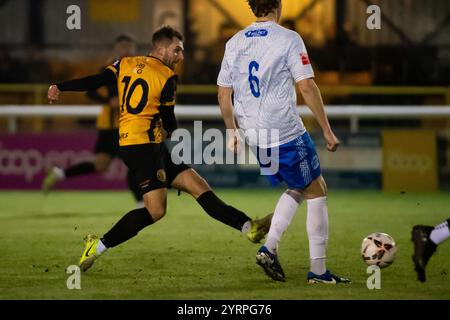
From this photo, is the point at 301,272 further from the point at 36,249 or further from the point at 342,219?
the point at 342,219

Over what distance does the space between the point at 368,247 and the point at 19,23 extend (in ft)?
40.9

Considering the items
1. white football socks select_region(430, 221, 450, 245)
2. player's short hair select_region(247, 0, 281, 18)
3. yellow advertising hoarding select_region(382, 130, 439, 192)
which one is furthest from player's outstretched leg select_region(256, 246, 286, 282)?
yellow advertising hoarding select_region(382, 130, 439, 192)

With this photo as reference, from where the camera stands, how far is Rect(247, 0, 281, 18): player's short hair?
314 inches

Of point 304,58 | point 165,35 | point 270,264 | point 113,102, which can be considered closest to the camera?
point 304,58

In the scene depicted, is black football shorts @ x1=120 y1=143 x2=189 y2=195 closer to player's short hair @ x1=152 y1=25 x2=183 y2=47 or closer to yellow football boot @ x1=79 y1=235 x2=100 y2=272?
yellow football boot @ x1=79 y1=235 x2=100 y2=272

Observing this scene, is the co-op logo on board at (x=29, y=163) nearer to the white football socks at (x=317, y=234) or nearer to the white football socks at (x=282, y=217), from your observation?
the white football socks at (x=282, y=217)

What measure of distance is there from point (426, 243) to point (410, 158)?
29.2 feet

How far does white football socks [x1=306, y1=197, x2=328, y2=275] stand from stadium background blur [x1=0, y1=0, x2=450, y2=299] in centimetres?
18

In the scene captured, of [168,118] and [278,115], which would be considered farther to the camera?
[168,118]

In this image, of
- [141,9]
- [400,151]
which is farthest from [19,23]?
[400,151]

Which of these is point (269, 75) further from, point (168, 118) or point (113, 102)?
point (113, 102)

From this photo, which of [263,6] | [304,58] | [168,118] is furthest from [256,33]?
[168,118]

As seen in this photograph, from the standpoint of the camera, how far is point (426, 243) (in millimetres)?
7504

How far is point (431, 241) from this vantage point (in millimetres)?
7500
